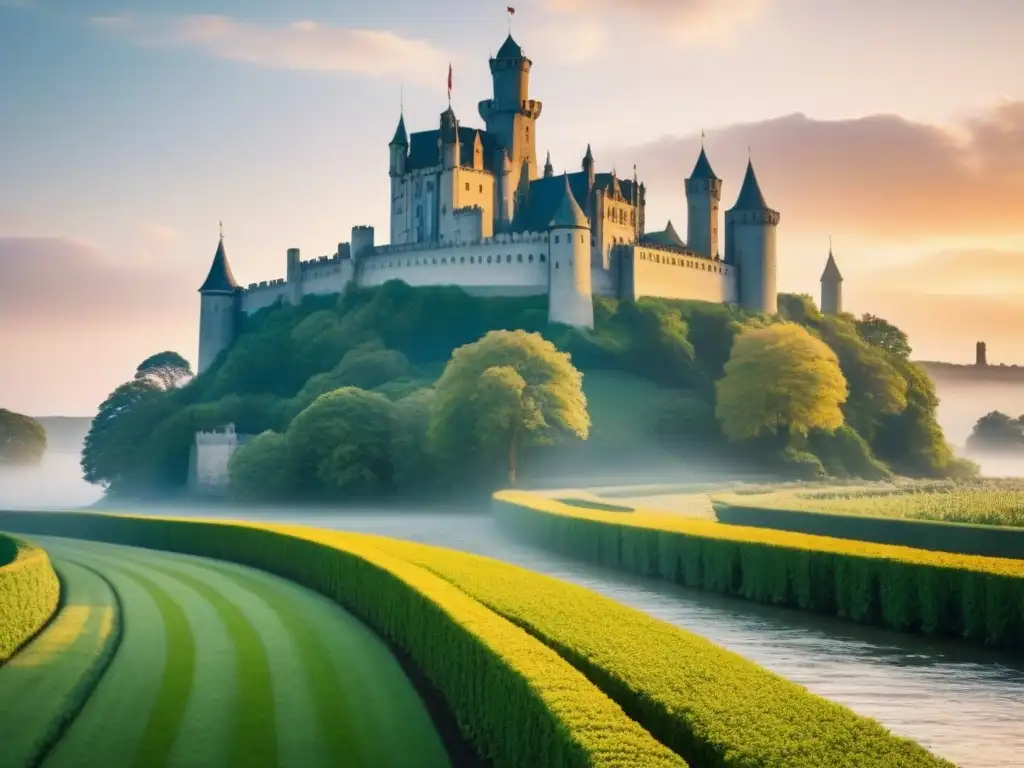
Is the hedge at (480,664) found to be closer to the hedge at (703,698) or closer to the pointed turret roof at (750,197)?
the hedge at (703,698)

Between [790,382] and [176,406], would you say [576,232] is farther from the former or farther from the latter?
[176,406]

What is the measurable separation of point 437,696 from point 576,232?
88.4 m

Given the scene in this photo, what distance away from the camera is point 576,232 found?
102 m

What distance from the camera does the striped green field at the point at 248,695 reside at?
12789 millimetres

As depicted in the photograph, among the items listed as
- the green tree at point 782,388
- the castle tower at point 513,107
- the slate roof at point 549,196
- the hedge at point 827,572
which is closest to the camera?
the hedge at point 827,572

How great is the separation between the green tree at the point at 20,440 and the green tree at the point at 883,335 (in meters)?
92.3

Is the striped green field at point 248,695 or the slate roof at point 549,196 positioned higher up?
the slate roof at point 549,196

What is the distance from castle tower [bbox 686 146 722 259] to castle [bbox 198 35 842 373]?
110 millimetres

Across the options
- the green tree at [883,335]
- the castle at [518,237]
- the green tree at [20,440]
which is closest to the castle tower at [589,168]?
the castle at [518,237]

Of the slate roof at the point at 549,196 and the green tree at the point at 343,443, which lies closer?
the green tree at the point at 343,443

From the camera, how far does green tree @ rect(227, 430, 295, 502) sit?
244 ft

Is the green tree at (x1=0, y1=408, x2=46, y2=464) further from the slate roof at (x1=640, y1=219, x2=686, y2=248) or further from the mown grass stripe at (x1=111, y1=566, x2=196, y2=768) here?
the mown grass stripe at (x1=111, y1=566, x2=196, y2=768)

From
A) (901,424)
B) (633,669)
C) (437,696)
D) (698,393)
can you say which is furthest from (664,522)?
(901,424)

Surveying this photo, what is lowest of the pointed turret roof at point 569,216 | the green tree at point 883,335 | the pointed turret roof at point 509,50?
the green tree at point 883,335
